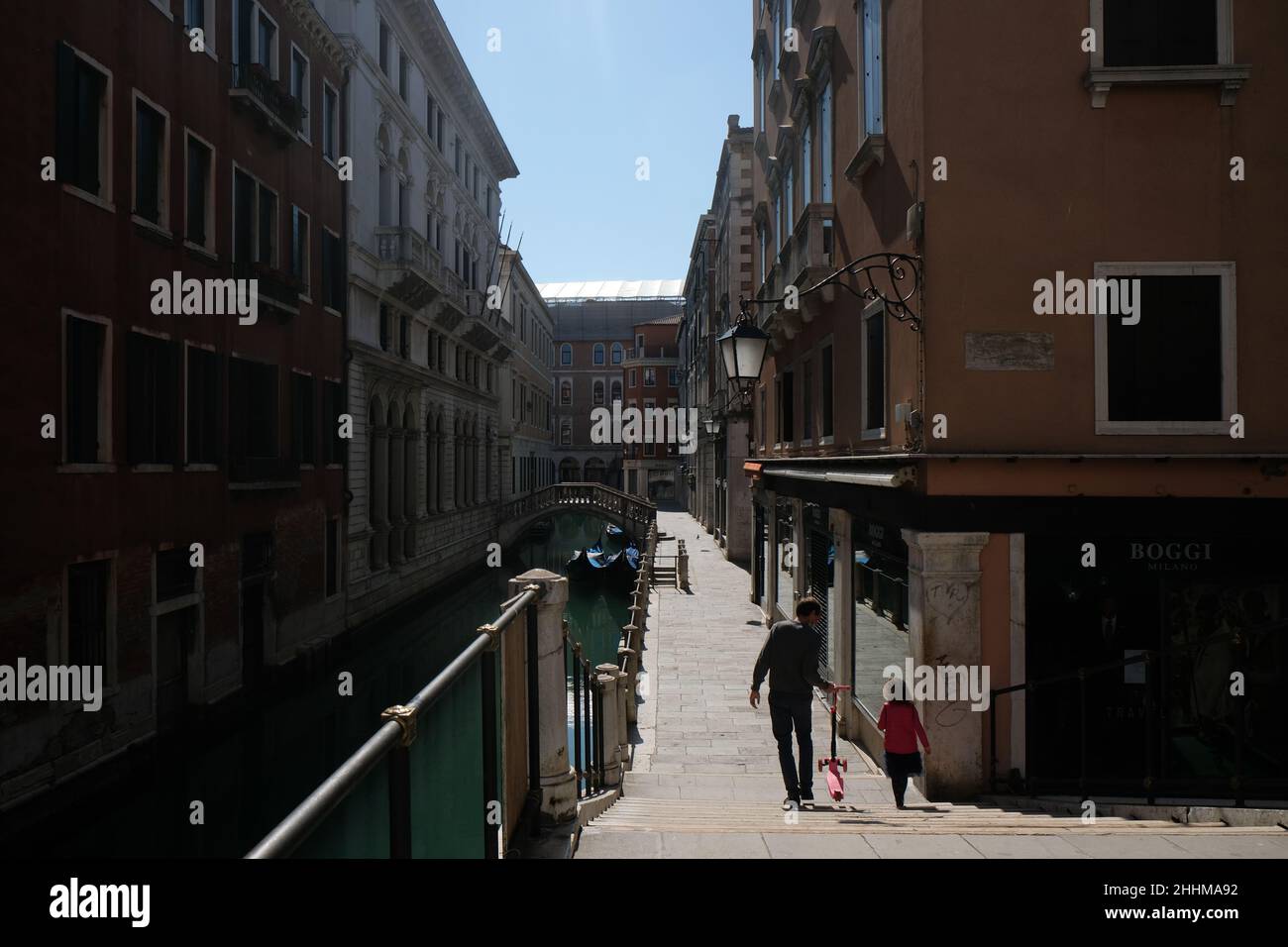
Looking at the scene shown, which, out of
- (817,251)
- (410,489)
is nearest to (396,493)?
(410,489)

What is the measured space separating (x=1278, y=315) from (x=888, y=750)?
5079 millimetres

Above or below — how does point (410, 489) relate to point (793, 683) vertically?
above

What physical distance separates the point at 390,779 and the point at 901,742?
5.79 metres

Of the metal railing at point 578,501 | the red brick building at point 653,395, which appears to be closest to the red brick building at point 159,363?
the metal railing at point 578,501

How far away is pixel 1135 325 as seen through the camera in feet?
25.3

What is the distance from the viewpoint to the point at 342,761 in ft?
49.5

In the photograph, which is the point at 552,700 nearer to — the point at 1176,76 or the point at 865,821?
the point at 865,821

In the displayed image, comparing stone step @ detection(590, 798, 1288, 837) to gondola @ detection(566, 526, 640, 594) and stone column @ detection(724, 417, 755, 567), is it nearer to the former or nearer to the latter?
stone column @ detection(724, 417, 755, 567)

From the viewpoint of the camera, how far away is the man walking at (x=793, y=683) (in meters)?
7.27

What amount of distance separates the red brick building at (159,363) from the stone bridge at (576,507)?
1986cm
